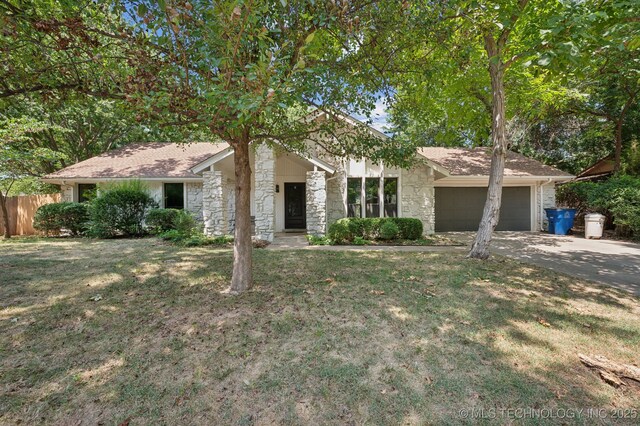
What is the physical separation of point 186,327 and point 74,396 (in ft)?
4.01

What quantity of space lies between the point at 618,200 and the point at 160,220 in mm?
17192

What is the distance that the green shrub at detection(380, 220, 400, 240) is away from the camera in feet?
33.9

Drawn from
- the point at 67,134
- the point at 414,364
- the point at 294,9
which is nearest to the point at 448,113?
the point at 294,9

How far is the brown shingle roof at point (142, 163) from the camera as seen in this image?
12.7 meters

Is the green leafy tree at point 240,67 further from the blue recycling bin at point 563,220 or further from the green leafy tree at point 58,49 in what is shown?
the blue recycling bin at point 563,220

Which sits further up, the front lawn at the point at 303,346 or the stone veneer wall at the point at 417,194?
the stone veneer wall at the point at 417,194

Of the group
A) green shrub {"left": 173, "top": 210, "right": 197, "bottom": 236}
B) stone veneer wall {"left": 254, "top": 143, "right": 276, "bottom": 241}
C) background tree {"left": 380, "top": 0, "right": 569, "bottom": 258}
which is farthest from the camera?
green shrub {"left": 173, "top": 210, "right": 197, "bottom": 236}

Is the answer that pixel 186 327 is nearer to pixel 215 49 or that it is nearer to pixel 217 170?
pixel 215 49

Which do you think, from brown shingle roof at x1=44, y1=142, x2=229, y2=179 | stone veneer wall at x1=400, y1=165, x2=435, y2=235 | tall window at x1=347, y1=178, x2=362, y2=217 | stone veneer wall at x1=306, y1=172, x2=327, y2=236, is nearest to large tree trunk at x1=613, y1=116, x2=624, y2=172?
stone veneer wall at x1=400, y1=165, x2=435, y2=235

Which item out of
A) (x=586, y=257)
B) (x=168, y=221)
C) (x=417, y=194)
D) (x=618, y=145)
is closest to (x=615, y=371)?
(x=586, y=257)

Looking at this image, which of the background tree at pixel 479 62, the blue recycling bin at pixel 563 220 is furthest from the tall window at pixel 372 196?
the blue recycling bin at pixel 563 220

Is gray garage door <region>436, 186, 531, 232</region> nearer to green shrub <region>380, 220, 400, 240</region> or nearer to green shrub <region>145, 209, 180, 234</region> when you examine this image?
green shrub <region>380, 220, 400, 240</region>

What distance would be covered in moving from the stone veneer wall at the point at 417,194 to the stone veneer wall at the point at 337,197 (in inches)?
94.5

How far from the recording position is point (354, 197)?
40.9ft
